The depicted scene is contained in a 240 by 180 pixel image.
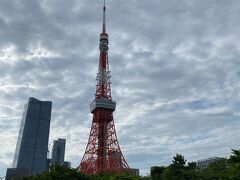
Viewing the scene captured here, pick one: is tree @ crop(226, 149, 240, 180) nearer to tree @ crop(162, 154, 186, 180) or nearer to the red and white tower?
tree @ crop(162, 154, 186, 180)

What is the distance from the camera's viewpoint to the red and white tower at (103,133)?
72375mm

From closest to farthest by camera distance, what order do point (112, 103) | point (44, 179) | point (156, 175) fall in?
point (44, 179) → point (156, 175) → point (112, 103)

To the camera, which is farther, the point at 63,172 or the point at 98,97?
the point at 98,97

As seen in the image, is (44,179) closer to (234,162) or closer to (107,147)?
(234,162)

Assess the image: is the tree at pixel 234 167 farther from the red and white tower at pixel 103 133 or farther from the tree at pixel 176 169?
the red and white tower at pixel 103 133

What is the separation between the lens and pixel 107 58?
82.5 m

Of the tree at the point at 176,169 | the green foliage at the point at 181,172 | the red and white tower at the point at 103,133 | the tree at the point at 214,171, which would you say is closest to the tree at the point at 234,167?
the green foliage at the point at 181,172

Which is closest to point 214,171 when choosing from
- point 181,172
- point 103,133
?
point 181,172

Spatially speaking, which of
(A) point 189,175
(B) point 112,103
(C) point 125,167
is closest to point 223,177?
(A) point 189,175

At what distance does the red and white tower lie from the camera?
2849 inches

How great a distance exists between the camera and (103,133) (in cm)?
7706

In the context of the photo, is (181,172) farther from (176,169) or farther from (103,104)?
(103,104)

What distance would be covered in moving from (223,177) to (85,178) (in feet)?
58.6

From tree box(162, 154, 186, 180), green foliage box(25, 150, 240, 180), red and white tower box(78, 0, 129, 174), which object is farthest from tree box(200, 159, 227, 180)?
red and white tower box(78, 0, 129, 174)
